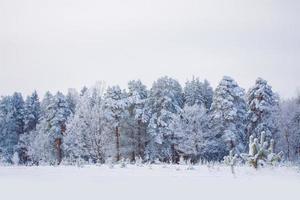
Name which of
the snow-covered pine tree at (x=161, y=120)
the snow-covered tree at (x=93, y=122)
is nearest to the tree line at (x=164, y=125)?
the snow-covered pine tree at (x=161, y=120)

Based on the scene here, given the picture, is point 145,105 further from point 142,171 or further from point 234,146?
point 142,171

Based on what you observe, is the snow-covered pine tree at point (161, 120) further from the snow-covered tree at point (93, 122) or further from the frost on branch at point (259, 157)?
the frost on branch at point (259, 157)

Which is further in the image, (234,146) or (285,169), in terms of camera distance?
(234,146)

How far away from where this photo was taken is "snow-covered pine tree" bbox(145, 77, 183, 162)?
1945 inches

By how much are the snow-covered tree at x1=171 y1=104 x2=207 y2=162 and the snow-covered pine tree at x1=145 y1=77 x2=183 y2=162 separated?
812 millimetres

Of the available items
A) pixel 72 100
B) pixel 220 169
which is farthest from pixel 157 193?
pixel 72 100

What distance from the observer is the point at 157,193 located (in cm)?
901

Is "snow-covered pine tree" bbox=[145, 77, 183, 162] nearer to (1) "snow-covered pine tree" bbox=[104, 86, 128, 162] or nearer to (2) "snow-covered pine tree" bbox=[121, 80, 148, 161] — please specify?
(2) "snow-covered pine tree" bbox=[121, 80, 148, 161]

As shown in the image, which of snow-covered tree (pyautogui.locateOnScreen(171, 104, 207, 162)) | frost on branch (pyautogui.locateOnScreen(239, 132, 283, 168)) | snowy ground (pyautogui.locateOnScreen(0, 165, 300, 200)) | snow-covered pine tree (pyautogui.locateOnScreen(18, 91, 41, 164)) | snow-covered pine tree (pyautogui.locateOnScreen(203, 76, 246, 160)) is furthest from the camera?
snow-covered pine tree (pyautogui.locateOnScreen(18, 91, 41, 164))

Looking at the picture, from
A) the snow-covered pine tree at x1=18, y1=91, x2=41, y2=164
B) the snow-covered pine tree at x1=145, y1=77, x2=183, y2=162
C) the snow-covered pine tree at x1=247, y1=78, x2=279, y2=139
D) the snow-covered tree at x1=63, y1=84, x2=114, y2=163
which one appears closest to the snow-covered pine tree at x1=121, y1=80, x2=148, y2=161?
the snow-covered pine tree at x1=145, y1=77, x2=183, y2=162

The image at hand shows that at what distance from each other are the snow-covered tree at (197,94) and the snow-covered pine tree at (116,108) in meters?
13.1

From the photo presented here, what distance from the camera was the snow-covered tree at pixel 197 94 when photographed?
196ft

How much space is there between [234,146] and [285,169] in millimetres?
33458

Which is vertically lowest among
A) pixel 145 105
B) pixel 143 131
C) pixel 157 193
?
pixel 157 193
